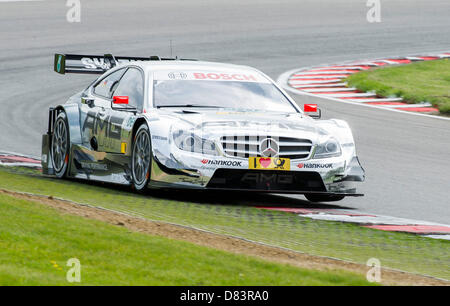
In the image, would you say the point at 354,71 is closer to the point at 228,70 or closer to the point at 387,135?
the point at 387,135

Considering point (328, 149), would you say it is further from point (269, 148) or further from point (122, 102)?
point (122, 102)

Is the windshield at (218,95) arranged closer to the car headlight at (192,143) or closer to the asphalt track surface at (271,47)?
the car headlight at (192,143)

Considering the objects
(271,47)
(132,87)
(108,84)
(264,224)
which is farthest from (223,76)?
(271,47)

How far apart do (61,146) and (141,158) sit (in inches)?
72.7

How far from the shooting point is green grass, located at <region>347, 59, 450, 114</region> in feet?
59.7

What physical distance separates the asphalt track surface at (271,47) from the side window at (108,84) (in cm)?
225

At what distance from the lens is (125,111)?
388 inches

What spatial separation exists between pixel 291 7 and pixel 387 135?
20.0 meters

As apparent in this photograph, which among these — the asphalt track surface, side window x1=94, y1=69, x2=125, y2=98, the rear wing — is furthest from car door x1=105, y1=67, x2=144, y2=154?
the asphalt track surface

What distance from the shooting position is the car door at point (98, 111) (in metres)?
10.2

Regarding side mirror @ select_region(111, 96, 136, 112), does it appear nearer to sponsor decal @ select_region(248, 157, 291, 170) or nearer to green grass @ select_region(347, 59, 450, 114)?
sponsor decal @ select_region(248, 157, 291, 170)

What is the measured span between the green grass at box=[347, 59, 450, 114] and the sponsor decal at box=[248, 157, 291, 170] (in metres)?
8.36

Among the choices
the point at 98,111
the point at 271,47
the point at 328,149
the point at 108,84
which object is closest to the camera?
the point at 328,149

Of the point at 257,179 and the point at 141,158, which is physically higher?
the point at 141,158
